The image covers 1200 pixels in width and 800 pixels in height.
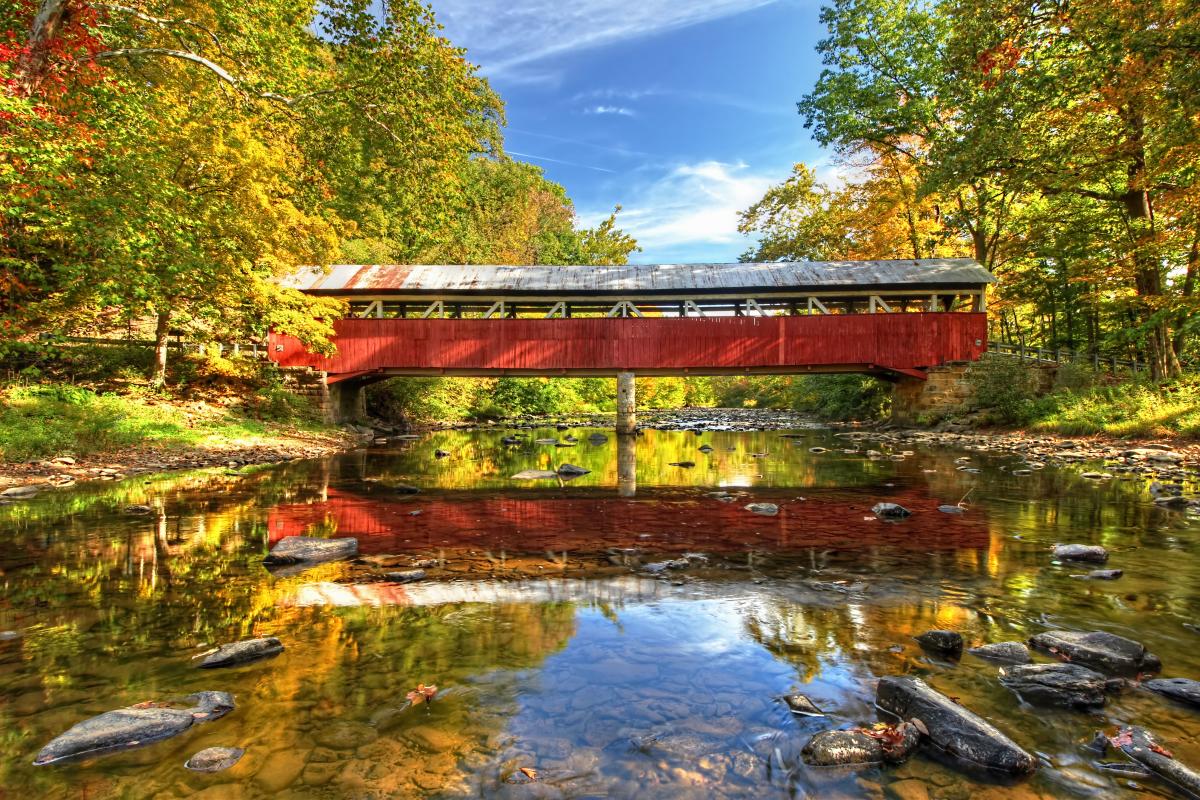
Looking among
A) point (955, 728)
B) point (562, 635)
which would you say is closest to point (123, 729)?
point (562, 635)

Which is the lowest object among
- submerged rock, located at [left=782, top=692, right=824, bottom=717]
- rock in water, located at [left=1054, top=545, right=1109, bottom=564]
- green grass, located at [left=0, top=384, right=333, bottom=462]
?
submerged rock, located at [left=782, top=692, right=824, bottom=717]

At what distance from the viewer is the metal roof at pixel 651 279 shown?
1948 cm

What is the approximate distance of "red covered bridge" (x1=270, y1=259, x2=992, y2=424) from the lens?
64.8ft

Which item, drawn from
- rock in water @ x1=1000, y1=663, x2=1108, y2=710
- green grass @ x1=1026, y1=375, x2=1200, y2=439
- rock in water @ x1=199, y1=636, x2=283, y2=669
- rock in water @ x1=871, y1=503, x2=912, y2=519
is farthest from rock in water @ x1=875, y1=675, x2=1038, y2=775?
green grass @ x1=1026, y1=375, x2=1200, y2=439

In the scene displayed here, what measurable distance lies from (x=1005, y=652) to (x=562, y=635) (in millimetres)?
2688

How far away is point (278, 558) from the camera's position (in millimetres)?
5340

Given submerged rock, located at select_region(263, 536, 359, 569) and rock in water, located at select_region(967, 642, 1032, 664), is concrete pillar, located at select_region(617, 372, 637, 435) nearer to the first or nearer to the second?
submerged rock, located at select_region(263, 536, 359, 569)

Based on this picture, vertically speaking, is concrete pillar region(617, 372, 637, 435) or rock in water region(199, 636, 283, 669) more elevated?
concrete pillar region(617, 372, 637, 435)

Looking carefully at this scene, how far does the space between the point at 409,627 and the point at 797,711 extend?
2496 millimetres

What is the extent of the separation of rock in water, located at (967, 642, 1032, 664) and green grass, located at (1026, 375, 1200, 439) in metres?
13.6

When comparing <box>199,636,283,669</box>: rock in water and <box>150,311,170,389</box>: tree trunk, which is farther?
<box>150,311,170,389</box>: tree trunk

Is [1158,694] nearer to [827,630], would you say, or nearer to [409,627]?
[827,630]

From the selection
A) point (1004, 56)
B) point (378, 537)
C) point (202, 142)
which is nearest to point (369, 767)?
point (378, 537)

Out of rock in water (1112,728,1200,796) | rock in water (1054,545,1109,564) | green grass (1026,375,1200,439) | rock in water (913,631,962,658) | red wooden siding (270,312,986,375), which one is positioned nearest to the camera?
rock in water (1112,728,1200,796)
